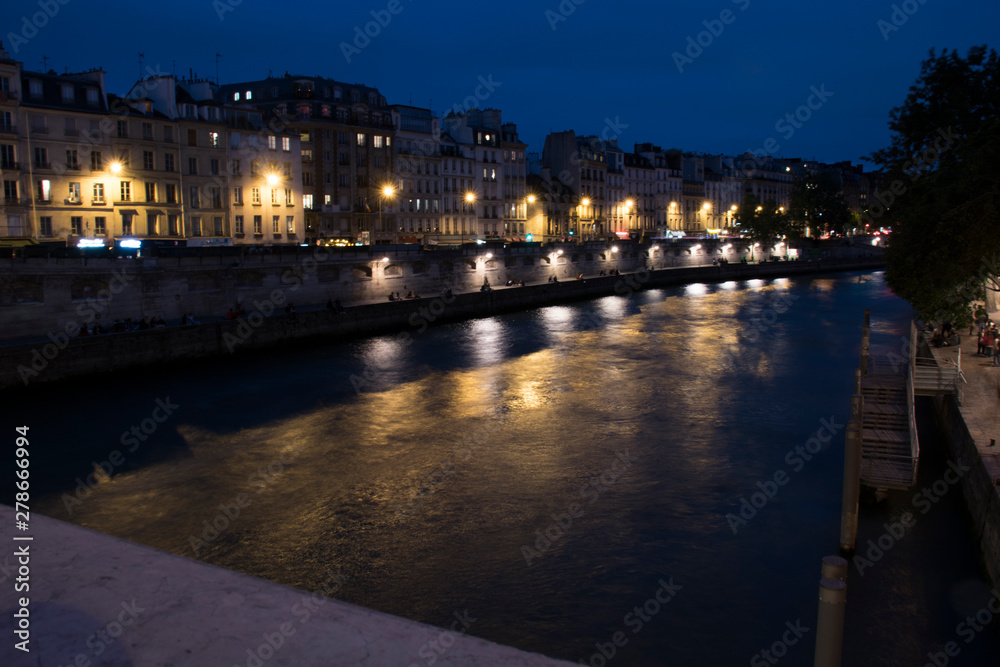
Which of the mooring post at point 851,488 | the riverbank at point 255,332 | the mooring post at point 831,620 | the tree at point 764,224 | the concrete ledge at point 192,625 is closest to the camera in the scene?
the concrete ledge at point 192,625

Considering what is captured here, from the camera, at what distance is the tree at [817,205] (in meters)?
102

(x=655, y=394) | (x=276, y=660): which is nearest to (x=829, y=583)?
(x=276, y=660)

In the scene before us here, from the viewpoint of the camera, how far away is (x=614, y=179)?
9875 centimetres

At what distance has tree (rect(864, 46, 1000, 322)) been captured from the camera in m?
16.9

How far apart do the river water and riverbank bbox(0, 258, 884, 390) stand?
2.85 feet

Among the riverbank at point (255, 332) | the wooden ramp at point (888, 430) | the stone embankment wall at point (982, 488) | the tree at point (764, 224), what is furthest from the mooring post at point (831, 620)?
the tree at point (764, 224)

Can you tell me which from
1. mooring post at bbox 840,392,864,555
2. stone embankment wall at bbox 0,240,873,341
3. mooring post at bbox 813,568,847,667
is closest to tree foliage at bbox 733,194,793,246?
stone embankment wall at bbox 0,240,873,341

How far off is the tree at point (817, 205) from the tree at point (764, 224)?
5947 millimetres

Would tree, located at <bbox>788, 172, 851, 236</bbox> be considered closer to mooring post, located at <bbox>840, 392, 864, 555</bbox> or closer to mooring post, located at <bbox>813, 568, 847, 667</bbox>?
mooring post, located at <bbox>840, 392, 864, 555</bbox>

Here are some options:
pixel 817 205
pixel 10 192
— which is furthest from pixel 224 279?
pixel 817 205

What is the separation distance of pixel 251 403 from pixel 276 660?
21.9 meters

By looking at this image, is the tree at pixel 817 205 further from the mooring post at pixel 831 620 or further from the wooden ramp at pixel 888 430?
the mooring post at pixel 831 620

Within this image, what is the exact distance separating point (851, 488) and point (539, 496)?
20.3ft

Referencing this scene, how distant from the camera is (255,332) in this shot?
3419 centimetres
